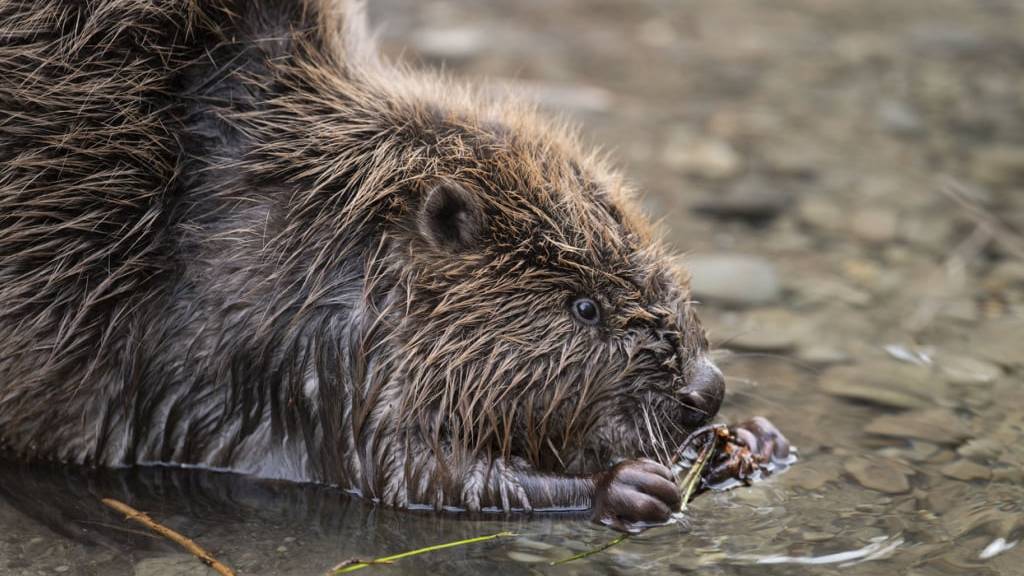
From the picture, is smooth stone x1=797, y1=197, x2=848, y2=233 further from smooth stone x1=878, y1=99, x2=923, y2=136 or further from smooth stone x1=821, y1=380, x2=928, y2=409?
smooth stone x1=821, y1=380, x2=928, y2=409

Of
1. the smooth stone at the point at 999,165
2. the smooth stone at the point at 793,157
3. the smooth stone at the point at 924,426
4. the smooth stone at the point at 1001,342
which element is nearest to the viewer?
the smooth stone at the point at 924,426

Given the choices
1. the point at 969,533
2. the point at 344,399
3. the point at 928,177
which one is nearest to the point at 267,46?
the point at 344,399

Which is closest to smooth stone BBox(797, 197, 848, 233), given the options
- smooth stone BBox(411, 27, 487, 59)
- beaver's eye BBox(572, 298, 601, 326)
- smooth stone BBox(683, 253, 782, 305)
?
smooth stone BBox(683, 253, 782, 305)

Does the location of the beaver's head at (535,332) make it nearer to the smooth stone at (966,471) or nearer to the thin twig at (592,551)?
the thin twig at (592,551)

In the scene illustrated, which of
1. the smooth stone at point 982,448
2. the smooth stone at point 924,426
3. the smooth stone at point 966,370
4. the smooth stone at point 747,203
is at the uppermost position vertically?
the smooth stone at point 747,203

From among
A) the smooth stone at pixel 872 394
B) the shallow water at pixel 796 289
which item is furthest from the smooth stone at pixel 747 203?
the smooth stone at pixel 872 394

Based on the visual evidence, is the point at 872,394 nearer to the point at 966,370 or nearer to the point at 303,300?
the point at 966,370

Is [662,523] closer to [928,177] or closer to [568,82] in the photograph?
[928,177]

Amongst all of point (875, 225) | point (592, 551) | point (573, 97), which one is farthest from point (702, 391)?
point (573, 97)
